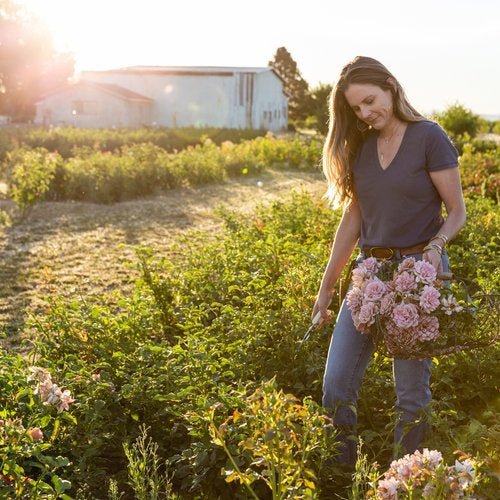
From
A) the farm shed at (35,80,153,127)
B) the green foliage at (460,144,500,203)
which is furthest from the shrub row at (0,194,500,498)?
the farm shed at (35,80,153,127)

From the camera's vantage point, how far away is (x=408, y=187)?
288cm

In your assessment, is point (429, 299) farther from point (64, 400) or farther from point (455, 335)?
A: point (64, 400)

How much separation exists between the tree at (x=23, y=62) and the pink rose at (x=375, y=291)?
158 feet

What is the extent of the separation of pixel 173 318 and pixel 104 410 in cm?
196

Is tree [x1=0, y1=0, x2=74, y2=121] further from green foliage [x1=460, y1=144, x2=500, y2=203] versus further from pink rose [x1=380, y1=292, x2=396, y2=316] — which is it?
pink rose [x1=380, y1=292, x2=396, y2=316]

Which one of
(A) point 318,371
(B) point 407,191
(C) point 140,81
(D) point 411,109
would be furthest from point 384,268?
(C) point 140,81

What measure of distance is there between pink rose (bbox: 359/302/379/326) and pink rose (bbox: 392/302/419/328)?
10 centimetres

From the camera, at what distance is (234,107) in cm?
4084

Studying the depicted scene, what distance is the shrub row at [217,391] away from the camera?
8.38 ft

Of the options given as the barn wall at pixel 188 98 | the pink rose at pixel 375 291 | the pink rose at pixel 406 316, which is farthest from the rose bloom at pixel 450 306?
the barn wall at pixel 188 98

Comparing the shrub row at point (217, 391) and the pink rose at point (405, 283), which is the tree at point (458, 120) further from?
the pink rose at point (405, 283)

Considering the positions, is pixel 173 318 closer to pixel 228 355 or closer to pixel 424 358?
pixel 228 355

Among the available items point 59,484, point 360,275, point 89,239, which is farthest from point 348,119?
point 89,239

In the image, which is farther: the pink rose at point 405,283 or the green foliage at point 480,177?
the green foliage at point 480,177
